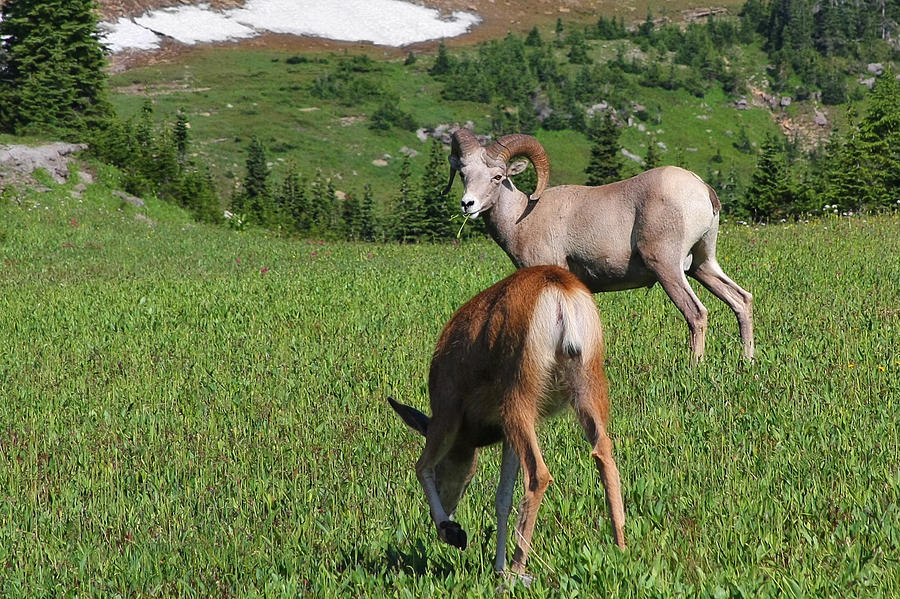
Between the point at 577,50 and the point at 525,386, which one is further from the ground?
the point at 525,386

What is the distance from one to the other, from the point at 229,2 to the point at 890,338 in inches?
7725

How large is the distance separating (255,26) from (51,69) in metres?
151

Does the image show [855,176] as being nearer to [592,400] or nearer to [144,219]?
[144,219]

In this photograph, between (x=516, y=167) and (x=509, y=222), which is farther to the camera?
(x=516, y=167)

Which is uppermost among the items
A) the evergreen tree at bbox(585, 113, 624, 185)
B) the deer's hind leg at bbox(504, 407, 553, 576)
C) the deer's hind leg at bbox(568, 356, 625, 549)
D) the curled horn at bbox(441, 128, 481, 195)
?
the deer's hind leg at bbox(568, 356, 625, 549)

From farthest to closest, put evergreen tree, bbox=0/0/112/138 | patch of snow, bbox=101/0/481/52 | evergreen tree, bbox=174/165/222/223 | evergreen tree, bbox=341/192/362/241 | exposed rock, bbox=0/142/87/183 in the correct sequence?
patch of snow, bbox=101/0/481/52, evergreen tree, bbox=341/192/362/241, evergreen tree, bbox=0/0/112/138, evergreen tree, bbox=174/165/222/223, exposed rock, bbox=0/142/87/183

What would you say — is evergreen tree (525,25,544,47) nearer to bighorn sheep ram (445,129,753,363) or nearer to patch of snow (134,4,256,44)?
patch of snow (134,4,256,44)

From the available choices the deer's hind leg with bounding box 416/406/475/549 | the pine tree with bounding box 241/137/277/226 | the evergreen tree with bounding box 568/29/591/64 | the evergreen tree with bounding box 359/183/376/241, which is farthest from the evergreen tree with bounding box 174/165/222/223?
the evergreen tree with bounding box 568/29/591/64

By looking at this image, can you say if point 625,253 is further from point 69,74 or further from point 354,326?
point 69,74

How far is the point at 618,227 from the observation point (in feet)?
32.0

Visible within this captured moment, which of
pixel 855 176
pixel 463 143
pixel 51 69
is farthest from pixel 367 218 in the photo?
pixel 463 143

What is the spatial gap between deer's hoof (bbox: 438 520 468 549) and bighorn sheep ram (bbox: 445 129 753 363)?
16.7ft

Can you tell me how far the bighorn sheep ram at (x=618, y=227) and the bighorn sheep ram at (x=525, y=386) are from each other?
4.70 meters

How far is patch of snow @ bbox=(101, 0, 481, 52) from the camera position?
541ft
